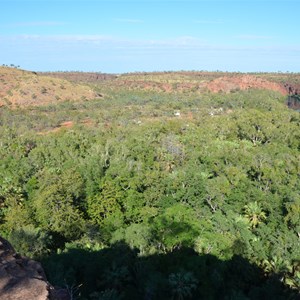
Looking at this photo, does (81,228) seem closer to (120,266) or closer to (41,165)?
(120,266)

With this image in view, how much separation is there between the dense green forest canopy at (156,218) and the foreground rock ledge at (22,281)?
418 cm

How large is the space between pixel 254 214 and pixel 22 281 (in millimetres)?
30366

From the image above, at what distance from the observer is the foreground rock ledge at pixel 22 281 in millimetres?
8383

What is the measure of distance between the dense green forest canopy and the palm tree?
0.34 ft

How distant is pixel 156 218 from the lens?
33.9 m

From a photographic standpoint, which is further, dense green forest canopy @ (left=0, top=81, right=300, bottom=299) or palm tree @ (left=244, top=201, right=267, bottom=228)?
palm tree @ (left=244, top=201, right=267, bottom=228)

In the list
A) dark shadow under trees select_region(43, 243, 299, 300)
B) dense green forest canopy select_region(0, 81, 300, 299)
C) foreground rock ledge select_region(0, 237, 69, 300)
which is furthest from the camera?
dense green forest canopy select_region(0, 81, 300, 299)

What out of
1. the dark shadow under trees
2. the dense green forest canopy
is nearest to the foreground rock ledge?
the dense green forest canopy

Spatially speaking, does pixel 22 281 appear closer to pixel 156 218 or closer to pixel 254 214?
pixel 156 218

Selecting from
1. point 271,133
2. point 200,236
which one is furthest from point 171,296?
point 271,133

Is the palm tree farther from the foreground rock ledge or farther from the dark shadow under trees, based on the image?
the foreground rock ledge

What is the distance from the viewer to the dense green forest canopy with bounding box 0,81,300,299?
2630cm

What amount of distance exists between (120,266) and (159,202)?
38.8 ft

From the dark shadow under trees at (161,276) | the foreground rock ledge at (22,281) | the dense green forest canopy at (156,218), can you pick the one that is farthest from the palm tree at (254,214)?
the foreground rock ledge at (22,281)
